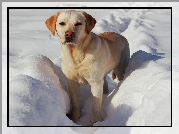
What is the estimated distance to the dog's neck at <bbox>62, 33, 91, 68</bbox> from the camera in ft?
8.64

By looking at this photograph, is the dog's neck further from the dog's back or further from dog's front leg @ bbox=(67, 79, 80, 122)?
the dog's back

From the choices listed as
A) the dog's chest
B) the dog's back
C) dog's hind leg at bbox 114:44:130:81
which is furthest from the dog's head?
dog's hind leg at bbox 114:44:130:81

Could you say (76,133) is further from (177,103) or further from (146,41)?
(146,41)

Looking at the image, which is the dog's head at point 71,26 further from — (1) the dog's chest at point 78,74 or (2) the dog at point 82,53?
(1) the dog's chest at point 78,74

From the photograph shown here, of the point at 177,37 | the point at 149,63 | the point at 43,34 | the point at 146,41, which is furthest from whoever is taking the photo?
the point at 146,41

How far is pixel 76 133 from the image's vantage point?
247 centimetres

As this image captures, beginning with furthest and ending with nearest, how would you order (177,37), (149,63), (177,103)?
(149,63), (177,37), (177,103)

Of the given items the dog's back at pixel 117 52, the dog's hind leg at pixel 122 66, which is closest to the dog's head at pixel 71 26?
the dog's back at pixel 117 52

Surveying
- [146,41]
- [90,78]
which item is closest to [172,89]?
[90,78]

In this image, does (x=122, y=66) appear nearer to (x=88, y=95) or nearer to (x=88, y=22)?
(x=88, y=95)

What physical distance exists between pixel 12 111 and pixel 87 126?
845mm

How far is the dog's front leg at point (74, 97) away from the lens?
2.95 metres

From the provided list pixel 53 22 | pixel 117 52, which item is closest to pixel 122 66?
pixel 117 52

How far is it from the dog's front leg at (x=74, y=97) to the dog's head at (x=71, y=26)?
0.51 meters
